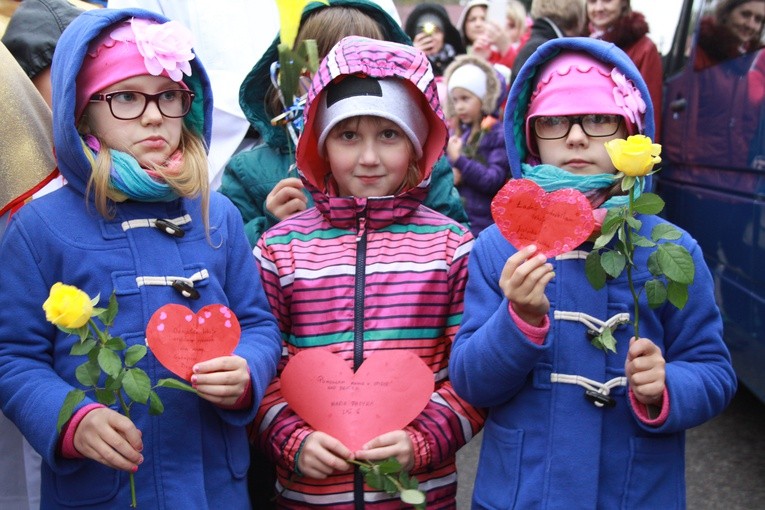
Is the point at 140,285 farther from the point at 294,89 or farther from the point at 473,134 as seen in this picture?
the point at 473,134

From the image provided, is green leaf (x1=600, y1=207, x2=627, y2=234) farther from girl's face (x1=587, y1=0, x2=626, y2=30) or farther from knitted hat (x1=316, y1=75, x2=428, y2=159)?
girl's face (x1=587, y1=0, x2=626, y2=30)

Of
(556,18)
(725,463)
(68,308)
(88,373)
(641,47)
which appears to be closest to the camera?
(68,308)

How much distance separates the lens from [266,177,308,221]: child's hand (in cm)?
271

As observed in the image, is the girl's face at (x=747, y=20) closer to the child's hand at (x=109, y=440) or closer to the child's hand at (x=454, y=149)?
the child's hand at (x=454, y=149)

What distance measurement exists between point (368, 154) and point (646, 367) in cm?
92

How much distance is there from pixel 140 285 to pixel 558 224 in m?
0.96

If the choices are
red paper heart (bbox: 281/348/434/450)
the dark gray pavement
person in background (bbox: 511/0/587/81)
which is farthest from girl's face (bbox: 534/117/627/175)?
person in background (bbox: 511/0/587/81)

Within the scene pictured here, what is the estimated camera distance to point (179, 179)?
2172 millimetres

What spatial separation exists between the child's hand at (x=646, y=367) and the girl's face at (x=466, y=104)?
395 centimetres

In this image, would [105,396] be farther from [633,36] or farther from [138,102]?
[633,36]

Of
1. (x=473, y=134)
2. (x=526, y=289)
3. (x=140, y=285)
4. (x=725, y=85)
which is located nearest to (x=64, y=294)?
(x=140, y=285)

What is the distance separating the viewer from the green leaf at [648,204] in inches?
74.4

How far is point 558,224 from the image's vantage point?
1.99 m

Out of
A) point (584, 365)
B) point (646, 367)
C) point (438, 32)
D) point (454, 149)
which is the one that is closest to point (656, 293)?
point (646, 367)
